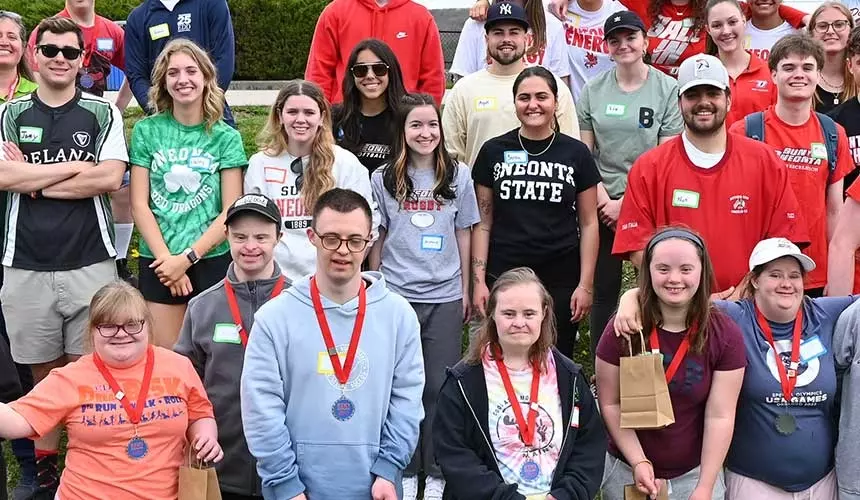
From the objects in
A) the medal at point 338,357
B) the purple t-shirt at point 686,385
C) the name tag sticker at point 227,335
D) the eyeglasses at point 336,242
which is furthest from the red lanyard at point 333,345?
the purple t-shirt at point 686,385

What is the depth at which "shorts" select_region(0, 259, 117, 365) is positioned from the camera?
583 centimetres

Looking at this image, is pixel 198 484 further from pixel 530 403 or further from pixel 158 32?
pixel 158 32

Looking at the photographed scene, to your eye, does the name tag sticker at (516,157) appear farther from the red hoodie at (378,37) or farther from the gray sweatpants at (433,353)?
the red hoodie at (378,37)

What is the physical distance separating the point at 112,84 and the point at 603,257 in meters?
8.56

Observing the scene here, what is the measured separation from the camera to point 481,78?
6.75 m

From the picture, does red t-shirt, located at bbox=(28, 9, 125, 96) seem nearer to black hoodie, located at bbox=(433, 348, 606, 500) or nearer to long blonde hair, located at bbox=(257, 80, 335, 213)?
long blonde hair, located at bbox=(257, 80, 335, 213)

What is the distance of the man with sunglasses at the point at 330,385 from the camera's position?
4402 mm

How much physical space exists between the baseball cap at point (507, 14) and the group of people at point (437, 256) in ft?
0.07

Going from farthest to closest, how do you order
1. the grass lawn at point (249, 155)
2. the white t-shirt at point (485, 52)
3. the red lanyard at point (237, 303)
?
the white t-shirt at point (485, 52) → the grass lawn at point (249, 155) → the red lanyard at point (237, 303)

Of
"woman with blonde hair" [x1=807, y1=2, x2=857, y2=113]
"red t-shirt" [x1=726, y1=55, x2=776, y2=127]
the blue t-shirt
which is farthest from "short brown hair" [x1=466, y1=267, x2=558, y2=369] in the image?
"woman with blonde hair" [x1=807, y1=2, x2=857, y2=113]

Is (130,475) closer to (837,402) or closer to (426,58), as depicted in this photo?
(837,402)

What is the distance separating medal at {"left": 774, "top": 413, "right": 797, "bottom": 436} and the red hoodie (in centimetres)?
355

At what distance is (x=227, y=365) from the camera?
4.93 meters

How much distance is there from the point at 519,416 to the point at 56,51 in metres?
3.54
